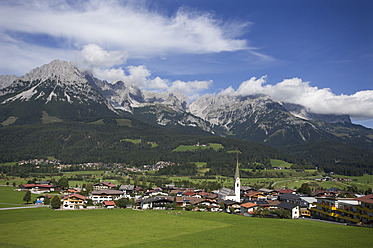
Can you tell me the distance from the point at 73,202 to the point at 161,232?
38.6 metres

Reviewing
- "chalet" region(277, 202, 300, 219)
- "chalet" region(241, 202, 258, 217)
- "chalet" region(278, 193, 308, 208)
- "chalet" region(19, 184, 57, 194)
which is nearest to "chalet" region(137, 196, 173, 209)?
"chalet" region(241, 202, 258, 217)

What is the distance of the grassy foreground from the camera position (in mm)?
37969

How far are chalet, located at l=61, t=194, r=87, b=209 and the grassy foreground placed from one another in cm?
1292

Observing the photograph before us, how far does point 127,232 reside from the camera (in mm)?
45281

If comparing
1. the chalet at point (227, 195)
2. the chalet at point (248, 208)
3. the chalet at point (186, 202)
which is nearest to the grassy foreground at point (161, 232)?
the chalet at point (248, 208)

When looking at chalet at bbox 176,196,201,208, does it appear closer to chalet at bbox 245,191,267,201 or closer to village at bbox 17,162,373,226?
village at bbox 17,162,373,226

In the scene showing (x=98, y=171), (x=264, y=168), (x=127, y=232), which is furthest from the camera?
(x=264, y=168)

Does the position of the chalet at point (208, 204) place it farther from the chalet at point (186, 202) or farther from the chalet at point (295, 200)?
the chalet at point (295, 200)

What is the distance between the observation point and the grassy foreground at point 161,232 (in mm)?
37969

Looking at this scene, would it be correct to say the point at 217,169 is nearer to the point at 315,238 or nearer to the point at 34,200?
the point at 34,200

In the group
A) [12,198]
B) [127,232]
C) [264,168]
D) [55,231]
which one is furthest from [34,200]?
[264,168]

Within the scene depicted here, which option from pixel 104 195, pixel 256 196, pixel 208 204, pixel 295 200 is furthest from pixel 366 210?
pixel 104 195

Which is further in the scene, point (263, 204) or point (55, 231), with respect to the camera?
point (263, 204)

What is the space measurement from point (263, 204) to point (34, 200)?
58.4 meters
